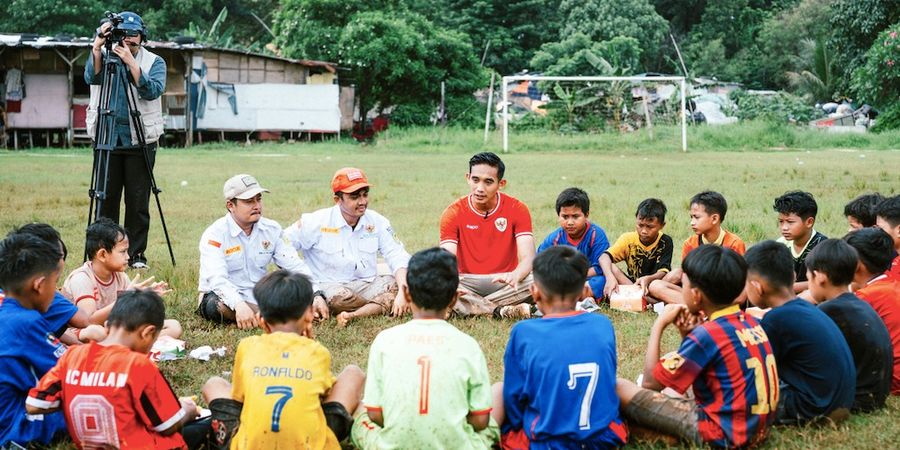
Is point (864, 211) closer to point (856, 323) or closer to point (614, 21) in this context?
point (856, 323)

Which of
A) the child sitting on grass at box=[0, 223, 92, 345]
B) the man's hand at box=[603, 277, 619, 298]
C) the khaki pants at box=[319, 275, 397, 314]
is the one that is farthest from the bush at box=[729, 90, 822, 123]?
the child sitting on grass at box=[0, 223, 92, 345]

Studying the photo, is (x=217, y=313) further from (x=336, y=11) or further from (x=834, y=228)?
(x=336, y=11)

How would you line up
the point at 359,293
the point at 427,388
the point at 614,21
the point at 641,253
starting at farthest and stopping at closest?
1. the point at 614,21
2. the point at 641,253
3. the point at 359,293
4. the point at 427,388

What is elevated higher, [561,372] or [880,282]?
[880,282]

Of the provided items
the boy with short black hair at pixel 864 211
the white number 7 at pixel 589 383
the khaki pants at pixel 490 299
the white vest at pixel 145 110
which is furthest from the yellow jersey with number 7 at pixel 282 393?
the white vest at pixel 145 110

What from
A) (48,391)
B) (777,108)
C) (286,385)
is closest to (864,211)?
(286,385)

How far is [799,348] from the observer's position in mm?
3867

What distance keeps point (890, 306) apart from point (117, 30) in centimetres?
609

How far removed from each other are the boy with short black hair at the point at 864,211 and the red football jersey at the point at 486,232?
2201 millimetres

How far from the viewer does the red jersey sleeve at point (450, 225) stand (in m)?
6.67

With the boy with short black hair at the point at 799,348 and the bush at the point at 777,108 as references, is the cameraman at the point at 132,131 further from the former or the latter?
the bush at the point at 777,108

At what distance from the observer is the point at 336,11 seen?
31.6 m

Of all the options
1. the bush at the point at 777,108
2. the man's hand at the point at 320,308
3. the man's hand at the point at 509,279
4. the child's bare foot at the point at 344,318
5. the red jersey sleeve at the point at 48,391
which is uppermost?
the bush at the point at 777,108

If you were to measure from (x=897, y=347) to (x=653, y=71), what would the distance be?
3982 centimetres
